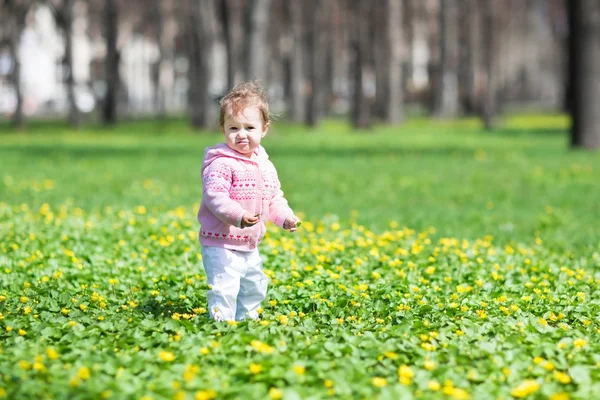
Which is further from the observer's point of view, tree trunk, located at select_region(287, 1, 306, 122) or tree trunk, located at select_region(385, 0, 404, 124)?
tree trunk, located at select_region(287, 1, 306, 122)

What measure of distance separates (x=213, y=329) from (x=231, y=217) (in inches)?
27.5

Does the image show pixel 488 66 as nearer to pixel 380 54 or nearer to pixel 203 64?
pixel 380 54

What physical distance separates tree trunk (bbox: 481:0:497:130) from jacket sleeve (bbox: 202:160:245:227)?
30.4 meters

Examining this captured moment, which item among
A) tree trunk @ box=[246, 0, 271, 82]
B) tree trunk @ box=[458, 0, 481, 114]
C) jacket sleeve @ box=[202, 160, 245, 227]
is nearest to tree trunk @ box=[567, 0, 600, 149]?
tree trunk @ box=[246, 0, 271, 82]

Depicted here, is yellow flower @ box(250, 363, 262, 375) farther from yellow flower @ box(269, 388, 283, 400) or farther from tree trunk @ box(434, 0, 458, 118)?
tree trunk @ box(434, 0, 458, 118)

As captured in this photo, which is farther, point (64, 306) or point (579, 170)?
point (579, 170)

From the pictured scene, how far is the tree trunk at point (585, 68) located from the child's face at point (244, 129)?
55.4 ft

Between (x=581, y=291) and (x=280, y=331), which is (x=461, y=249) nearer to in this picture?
(x=581, y=291)

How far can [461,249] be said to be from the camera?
9383 mm

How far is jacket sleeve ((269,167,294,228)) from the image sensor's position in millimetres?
6145

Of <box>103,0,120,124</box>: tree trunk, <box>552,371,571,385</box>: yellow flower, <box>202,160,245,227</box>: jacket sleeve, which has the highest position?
<box>103,0,120,124</box>: tree trunk

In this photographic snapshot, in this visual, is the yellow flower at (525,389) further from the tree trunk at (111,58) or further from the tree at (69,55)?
the tree trunk at (111,58)

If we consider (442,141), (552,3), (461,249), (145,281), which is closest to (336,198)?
(461,249)

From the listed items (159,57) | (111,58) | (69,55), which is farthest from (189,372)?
(159,57)
